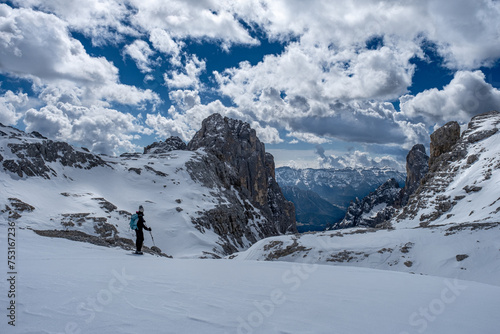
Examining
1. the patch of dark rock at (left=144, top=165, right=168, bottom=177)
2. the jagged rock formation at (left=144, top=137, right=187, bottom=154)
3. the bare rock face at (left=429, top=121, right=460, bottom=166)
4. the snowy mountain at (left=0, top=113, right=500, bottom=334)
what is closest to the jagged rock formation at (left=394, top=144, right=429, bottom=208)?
the bare rock face at (left=429, top=121, right=460, bottom=166)

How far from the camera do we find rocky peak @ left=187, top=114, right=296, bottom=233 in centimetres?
13400

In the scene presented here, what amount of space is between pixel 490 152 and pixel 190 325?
251ft

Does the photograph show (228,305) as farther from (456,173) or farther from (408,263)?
(456,173)

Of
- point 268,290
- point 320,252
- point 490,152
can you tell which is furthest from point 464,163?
point 268,290

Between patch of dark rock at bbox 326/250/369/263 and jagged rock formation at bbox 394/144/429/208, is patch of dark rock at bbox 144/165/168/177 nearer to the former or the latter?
patch of dark rock at bbox 326/250/369/263

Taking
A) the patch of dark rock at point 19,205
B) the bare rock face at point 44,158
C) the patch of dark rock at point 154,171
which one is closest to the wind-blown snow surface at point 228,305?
the patch of dark rock at point 19,205

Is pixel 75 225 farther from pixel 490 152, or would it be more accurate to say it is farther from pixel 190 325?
pixel 490 152

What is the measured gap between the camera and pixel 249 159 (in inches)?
5630

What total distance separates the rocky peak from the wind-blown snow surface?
117 m

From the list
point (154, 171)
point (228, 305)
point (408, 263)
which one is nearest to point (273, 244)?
point (408, 263)

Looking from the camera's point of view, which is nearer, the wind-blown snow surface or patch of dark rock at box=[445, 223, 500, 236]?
the wind-blown snow surface

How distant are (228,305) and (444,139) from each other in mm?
98160

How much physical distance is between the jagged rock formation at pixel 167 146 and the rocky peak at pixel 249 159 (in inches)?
201

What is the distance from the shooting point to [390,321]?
15.0ft
